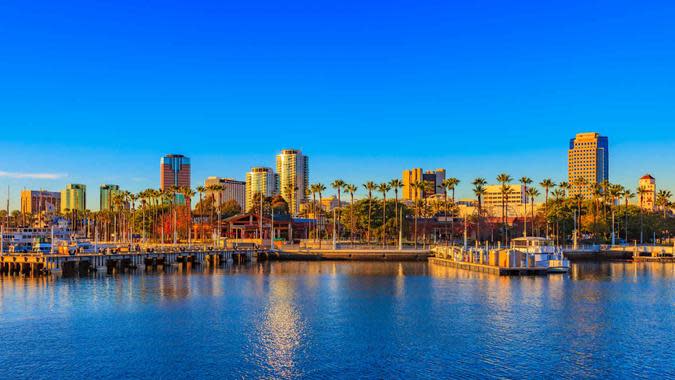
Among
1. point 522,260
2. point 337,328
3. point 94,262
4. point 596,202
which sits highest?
point 596,202

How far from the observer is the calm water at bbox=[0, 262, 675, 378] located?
40.5m

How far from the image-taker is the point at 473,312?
59.4 metres

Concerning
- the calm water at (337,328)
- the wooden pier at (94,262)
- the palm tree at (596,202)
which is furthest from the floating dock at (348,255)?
the palm tree at (596,202)

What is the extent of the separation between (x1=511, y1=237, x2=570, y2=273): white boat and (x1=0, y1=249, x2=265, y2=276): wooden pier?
56.4m

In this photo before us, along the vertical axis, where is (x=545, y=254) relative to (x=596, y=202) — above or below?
below

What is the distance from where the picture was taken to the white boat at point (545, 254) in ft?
314

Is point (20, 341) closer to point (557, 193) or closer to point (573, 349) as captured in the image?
point (573, 349)

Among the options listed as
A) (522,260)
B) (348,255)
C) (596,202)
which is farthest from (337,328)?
(596,202)

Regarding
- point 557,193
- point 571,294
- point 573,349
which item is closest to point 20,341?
point 573,349

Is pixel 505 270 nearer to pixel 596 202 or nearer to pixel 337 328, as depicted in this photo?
pixel 337 328

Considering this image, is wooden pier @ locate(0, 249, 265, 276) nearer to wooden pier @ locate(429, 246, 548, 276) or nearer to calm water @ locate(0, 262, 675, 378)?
calm water @ locate(0, 262, 675, 378)

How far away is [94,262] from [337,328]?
6102cm

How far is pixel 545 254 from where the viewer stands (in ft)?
318

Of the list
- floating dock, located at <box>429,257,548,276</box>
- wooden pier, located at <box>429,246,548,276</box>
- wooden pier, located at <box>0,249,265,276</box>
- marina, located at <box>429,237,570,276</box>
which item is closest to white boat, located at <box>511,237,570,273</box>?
marina, located at <box>429,237,570,276</box>
